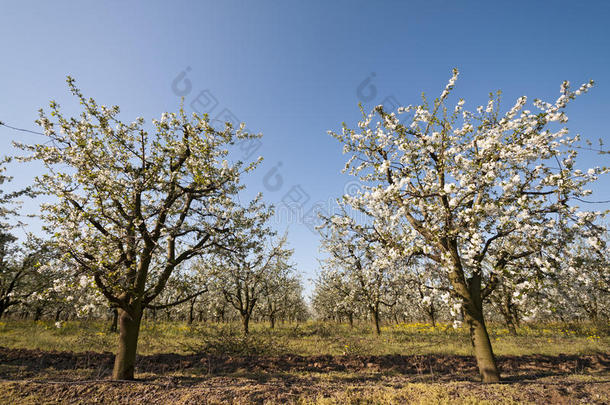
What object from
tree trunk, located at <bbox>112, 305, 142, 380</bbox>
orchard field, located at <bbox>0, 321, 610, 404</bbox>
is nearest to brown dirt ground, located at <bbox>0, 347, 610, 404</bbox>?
orchard field, located at <bbox>0, 321, 610, 404</bbox>

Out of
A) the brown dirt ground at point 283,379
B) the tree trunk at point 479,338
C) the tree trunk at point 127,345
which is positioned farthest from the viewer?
the tree trunk at point 479,338

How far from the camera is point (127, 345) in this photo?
352 inches

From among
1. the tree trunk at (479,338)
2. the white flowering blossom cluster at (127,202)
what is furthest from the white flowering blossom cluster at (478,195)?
the white flowering blossom cluster at (127,202)

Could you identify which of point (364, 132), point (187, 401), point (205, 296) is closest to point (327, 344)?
point (187, 401)

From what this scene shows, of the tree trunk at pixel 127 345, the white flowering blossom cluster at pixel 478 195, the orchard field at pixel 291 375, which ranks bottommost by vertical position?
the orchard field at pixel 291 375

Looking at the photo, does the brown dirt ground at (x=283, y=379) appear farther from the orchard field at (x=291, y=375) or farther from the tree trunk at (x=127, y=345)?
the tree trunk at (x=127, y=345)

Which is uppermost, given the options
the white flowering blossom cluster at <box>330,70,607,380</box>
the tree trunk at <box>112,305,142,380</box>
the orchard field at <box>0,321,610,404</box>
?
the white flowering blossom cluster at <box>330,70,607,380</box>

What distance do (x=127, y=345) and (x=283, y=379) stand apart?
18.4 feet

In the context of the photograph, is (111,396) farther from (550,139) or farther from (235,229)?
(550,139)

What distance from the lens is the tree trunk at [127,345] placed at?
873cm

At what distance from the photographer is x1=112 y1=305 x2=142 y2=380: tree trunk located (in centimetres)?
873

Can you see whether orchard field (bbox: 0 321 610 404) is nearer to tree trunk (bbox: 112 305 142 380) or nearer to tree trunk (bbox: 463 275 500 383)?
tree trunk (bbox: 112 305 142 380)

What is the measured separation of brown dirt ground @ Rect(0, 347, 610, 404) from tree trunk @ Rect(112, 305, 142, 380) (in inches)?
18.9

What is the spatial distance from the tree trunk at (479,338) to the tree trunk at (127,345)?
11545mm
